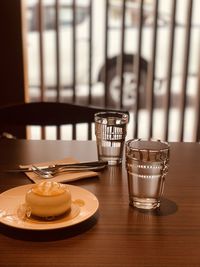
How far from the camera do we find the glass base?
0.94 m

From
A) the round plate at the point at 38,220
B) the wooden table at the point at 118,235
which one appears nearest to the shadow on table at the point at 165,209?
the wooden table at the point at 118,235

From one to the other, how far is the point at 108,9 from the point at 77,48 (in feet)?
0.98

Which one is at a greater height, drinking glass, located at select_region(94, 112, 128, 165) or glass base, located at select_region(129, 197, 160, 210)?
drinking glass, located at select_region(94, 112, 128, 165)

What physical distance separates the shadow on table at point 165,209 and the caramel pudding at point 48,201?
17cm

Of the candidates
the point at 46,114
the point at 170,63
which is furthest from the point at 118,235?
the point at 170,63

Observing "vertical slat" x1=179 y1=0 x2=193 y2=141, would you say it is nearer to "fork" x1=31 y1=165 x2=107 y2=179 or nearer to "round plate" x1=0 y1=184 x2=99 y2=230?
"fork" x1=31 y1=165 x2=107 y2=179

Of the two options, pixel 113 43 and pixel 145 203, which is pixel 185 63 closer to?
pixel 113 43

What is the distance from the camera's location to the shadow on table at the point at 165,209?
92cm

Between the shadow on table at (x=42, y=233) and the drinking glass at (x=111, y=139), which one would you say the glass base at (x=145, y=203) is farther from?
the drinking glass at (x=111, y=139)

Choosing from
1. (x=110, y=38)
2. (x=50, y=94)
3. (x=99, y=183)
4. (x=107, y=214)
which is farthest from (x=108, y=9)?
(x=107, y=214)

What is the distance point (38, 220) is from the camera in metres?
0.85

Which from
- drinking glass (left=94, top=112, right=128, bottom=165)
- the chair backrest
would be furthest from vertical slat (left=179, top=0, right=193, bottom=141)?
drinking glass (left=94, top=112, right=128, bottom=165)

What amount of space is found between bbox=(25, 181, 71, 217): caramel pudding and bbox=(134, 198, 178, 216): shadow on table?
17 centimetres

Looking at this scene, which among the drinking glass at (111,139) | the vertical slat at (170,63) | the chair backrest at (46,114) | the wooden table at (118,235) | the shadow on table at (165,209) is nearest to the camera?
the wooden table at (118,235)
